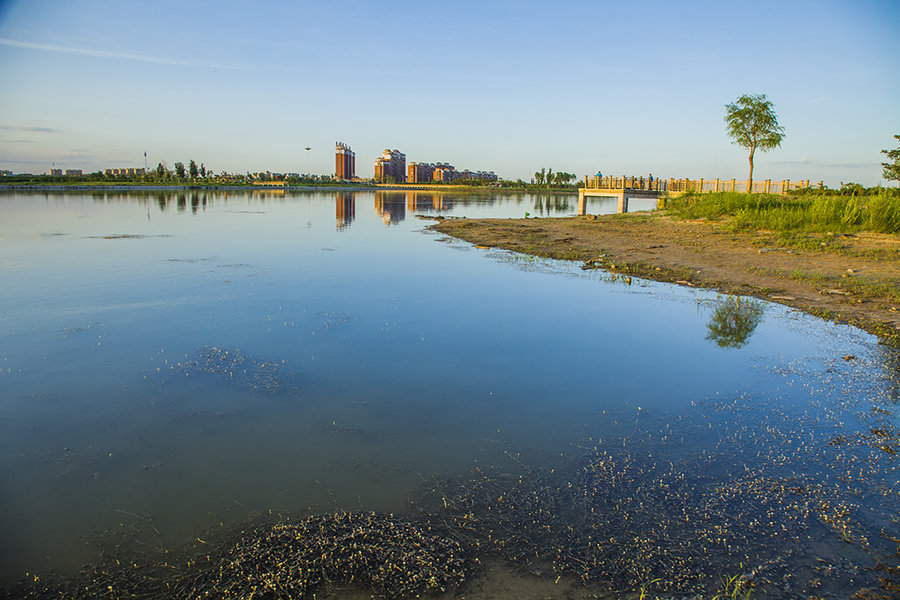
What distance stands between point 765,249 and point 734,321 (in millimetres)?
9529

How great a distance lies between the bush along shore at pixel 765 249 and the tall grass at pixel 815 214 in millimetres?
37

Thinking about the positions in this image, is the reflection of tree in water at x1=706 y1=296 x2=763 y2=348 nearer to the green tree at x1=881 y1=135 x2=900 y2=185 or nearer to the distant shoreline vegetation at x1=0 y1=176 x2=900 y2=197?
the distant shoreline vegetation at x1=0 y1=176 x2=900 y2=197

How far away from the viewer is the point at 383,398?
6.77 metres

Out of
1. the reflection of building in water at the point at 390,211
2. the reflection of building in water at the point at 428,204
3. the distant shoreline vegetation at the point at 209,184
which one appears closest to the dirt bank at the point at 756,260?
the distant shoreline vegetation at the point at 209,184

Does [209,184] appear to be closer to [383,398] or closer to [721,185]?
[721,185]

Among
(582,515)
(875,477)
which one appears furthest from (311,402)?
(875,477)

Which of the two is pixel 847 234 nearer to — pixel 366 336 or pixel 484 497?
pixel 366 336

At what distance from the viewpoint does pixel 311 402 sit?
21.7 feet

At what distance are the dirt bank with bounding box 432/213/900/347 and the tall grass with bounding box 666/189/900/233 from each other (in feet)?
2.62

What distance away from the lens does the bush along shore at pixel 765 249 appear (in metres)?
12.2

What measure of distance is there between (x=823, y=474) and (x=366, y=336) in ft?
22.6

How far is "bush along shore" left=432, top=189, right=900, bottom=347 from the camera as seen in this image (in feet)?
39.9

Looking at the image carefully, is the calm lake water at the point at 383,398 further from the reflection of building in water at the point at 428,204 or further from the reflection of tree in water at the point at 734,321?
the reflection of building in water at the point at 428,204

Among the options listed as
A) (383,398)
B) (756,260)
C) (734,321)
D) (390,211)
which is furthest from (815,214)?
(390,211)
